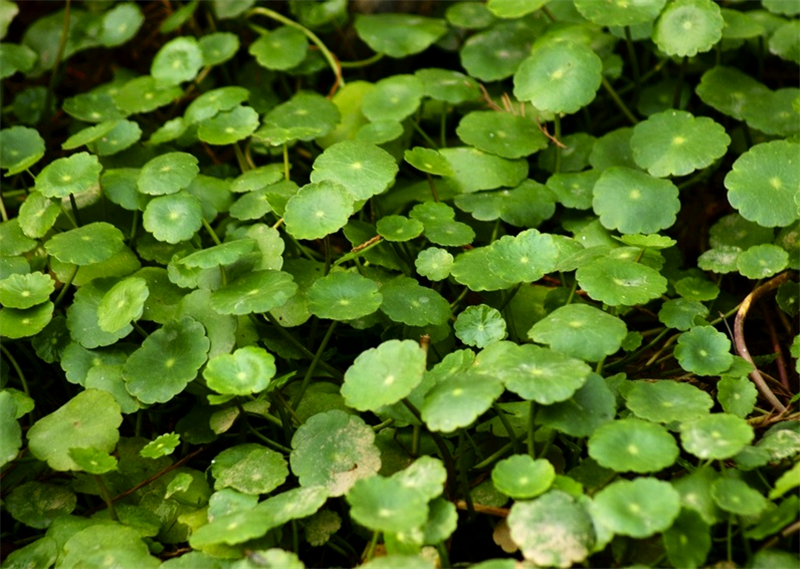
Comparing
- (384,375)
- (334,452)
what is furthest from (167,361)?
(384,375)

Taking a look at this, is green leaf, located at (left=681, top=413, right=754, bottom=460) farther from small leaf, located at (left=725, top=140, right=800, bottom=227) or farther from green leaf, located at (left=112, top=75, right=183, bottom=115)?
green leaf, located at (left=112, top=75, right=183, bottom=115)

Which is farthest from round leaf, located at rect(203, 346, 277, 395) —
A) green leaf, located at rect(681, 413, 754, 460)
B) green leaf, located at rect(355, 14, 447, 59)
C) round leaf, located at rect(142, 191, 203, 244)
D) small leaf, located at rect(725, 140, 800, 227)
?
green leaf, located at rect(355, 14, 447, 59)

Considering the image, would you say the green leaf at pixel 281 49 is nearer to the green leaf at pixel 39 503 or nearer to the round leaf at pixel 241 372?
the round leaf at pixel 241 372

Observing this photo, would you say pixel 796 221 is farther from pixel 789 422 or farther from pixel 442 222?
pixel 442 222

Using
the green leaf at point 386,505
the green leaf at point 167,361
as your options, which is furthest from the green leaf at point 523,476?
the green leaf at point 167,361

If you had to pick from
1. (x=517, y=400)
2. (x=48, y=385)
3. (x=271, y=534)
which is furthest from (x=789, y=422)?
(x=48, y=385)

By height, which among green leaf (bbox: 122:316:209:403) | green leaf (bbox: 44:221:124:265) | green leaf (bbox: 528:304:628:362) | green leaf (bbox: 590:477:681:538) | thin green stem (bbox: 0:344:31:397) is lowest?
thin green stem (bbox: 0:344:31:397)
